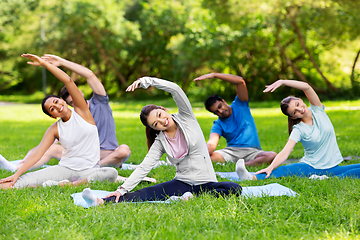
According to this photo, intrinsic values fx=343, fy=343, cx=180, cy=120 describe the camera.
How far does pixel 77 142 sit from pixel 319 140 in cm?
331

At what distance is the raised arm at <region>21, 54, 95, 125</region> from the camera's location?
4227mm

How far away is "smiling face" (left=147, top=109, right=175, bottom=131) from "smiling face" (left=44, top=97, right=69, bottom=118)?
58.8 inches

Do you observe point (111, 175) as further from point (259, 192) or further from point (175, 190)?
point (259, 192)

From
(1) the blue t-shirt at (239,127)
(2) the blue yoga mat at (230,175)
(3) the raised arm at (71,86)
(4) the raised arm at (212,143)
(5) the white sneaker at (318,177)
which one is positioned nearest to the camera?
(3) the raised arm at (71,86)

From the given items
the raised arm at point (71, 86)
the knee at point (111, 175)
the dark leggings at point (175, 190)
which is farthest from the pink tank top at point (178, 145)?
the raised arm at point (71, 86)

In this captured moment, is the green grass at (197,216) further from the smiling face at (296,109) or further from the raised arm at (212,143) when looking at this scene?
the raised arm at (212,143)

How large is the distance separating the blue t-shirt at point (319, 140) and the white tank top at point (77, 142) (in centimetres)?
275

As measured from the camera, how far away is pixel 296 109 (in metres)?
4.69

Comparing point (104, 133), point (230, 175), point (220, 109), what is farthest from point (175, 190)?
point (220, 109)

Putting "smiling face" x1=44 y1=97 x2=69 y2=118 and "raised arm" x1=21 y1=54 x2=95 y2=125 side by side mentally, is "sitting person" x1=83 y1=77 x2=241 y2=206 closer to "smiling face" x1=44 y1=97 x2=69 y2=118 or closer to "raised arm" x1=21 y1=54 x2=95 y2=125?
"raised arm" x1=21 y1=54 x2=95 y2=125

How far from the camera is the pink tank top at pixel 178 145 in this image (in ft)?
12.6

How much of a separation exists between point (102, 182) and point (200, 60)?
60.2 feet

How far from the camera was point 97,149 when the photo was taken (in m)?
4.84

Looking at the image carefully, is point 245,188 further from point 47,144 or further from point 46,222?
point 47,144
